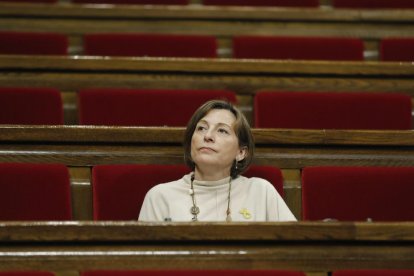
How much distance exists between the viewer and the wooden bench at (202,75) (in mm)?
653

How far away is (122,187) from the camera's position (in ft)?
1.67

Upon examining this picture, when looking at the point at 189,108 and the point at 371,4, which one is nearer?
the point at 189,108

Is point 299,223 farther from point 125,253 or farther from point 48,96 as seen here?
point 48,96

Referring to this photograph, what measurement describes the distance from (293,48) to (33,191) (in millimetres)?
343

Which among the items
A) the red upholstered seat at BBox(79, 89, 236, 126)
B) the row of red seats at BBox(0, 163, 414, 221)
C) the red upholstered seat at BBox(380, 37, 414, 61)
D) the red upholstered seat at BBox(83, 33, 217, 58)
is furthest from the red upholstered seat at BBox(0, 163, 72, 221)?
the red upholstered seat at BBox(380, 37, 414, 61)

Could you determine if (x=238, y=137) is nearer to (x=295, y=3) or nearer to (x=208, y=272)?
(x=208, y=272)

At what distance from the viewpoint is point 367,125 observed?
620mm

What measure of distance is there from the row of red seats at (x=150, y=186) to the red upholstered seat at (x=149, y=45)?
0.24m

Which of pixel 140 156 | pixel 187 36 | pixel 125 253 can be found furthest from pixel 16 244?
pixel 187 36

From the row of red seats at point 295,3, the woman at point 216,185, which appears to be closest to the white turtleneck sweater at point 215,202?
the woman at point 216,185

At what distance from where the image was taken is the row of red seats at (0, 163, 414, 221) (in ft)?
1.63

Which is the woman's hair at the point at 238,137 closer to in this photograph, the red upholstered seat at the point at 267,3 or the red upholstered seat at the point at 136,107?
the red upholstered seat at the point at 136,107

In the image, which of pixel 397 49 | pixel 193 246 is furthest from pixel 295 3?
pixel 193 246

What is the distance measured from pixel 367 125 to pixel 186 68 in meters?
0.15
